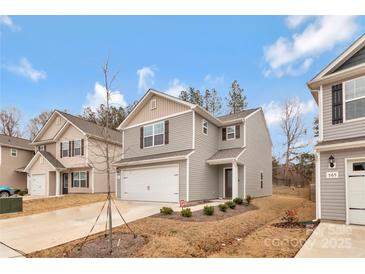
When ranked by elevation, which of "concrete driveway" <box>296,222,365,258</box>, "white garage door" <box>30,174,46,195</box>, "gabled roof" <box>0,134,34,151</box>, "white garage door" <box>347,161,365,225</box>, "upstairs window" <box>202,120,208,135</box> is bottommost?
"white garage door" <box>30,174,46,195</box>

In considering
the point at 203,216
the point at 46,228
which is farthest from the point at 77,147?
the point at 203,216

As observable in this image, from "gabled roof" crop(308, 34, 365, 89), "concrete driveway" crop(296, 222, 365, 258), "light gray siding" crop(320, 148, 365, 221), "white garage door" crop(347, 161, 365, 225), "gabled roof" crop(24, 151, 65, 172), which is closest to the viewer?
"concrete driveway" crop(296, 222, 365, 258)

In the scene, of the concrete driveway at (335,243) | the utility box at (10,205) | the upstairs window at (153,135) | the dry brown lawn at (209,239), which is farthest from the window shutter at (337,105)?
the utility box at (10,205)

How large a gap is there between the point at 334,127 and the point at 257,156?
9111 mm

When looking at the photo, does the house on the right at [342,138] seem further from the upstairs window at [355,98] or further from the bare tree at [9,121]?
the bare tree at [9,121]

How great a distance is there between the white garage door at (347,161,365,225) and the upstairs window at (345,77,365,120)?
66.4 inches

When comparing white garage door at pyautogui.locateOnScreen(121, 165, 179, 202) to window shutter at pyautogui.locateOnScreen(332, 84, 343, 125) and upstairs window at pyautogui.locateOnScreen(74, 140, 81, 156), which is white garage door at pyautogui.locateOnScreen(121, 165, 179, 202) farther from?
window shutter at pyautogui.locateOnScreen(332, 84, 343, 125)

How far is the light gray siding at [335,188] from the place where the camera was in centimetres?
918

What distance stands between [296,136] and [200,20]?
15.8m

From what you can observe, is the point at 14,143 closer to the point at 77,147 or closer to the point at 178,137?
the point at 77,147

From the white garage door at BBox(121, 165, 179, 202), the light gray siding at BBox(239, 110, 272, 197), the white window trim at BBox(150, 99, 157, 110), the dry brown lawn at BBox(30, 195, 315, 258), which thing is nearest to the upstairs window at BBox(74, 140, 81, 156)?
the white garage door at BBox(121, 165, 179, 202)

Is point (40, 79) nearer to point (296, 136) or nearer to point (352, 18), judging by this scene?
point (352, 18)

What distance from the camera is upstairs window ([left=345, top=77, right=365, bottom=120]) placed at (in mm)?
9406

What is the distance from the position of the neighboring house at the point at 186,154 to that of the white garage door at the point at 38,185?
29.7ft
